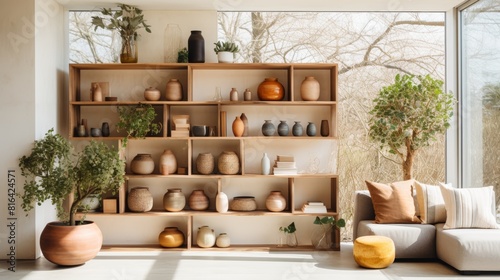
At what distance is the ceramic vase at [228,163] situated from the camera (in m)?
6.27

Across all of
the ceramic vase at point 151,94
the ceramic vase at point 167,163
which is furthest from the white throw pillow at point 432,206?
the ceramic vase at point 151,94

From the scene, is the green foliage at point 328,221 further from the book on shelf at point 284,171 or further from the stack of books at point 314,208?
the book on shelf at point 284,171

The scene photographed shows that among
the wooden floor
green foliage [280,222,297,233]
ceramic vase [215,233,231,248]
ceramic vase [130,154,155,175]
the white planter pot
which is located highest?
the white planter pot

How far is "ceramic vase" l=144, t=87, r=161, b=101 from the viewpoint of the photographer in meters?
6.31

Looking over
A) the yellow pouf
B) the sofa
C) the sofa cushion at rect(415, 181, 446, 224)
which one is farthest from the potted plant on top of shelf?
the sofa cushion at rect(415, 181, 446, 224)

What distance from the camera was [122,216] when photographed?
20.6ft

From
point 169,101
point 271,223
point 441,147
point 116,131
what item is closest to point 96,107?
point 116,131

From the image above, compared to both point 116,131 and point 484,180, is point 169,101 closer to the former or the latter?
point 116,131

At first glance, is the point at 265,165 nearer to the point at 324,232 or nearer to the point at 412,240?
the point at 324,232

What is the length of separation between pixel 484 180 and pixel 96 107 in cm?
452

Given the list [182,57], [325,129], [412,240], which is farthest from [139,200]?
[412,240]

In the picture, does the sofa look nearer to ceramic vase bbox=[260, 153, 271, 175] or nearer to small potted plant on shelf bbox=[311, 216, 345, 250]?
small potted plant on shelf bbox=[311, 216, 345, 250]

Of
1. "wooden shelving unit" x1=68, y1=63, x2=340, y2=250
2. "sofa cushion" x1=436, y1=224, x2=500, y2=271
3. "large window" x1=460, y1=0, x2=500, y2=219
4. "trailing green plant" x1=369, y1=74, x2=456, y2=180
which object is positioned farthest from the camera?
"wooden shelving unit" x1=68, y1=63, x2=340, y2=250

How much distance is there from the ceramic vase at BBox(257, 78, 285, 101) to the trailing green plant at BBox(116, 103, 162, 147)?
1265 mm
